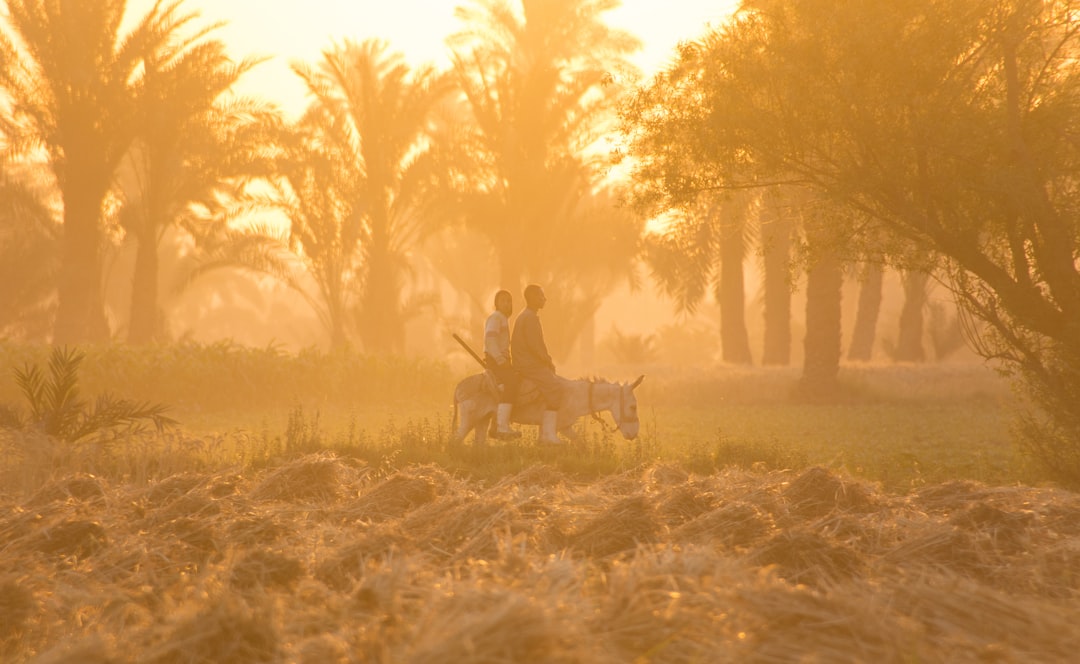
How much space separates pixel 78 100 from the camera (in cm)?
2648

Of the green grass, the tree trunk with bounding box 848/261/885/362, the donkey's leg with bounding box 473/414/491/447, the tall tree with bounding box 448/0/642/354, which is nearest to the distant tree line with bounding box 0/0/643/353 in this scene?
the tall tree with bounding box 448/0/642/354

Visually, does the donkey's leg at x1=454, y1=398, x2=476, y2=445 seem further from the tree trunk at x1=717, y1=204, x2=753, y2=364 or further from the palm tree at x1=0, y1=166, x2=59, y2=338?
the palm tree at x1=0, y1=166, x2=59, y2=338

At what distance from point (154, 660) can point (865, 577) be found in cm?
329

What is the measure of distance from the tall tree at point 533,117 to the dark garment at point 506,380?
1520 cm

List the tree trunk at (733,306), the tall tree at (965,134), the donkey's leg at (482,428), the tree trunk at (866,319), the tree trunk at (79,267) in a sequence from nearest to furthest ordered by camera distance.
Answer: the tall tree at (965,134) < the donkey's leg at (482,428) < the tree trunk at (79,267) < the tree trunk at (733,306) < the tree trunk at (866,319)

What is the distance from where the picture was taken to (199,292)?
63750mm

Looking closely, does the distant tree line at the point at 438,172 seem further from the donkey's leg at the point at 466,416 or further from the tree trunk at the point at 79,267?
the donkey's leg at the point at 466,416

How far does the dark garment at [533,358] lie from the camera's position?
41.5 feet

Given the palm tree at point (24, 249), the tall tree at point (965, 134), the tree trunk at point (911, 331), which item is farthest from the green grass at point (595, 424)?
the palm tree at point (24, 249)

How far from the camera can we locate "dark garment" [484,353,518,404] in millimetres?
12727

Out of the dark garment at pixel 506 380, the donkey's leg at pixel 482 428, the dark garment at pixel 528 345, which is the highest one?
the dark garment at pixel 528 345

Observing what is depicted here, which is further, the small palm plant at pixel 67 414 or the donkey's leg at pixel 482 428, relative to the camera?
the donkey's leg at pixel 482 428

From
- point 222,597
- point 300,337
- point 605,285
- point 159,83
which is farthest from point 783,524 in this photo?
point 300,337

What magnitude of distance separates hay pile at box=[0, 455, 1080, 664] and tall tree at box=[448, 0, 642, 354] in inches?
772
